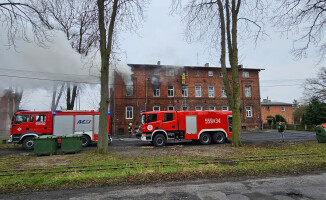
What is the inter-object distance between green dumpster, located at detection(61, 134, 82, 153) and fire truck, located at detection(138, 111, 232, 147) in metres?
4.32

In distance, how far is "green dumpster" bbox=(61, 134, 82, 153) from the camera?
35.8 feet

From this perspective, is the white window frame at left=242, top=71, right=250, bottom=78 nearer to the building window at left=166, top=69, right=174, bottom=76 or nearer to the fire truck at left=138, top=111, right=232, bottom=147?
the building window at left=166, top=69, right=174, bottom=76

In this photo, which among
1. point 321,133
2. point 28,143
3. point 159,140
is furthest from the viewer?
point 159,140

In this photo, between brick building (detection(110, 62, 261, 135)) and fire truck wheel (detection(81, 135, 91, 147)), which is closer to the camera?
fire truck wheel (detection(81, 135, 91, 147))

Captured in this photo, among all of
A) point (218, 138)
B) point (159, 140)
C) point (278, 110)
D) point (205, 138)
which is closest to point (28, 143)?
point (159, 140)

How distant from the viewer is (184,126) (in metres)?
14.3

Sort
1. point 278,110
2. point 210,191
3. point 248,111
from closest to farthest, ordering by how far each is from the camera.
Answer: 1. point 210,191
2. point 248,111
3. point 278,110

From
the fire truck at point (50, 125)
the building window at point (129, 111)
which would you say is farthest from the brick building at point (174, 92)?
the fire truck at point (50, 125)

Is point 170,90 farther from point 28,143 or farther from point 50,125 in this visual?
point 28,143

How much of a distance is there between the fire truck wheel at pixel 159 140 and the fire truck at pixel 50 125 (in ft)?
15.2

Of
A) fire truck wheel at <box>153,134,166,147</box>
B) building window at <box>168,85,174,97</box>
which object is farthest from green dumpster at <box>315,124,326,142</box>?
building window at <box>168,85,174,97</box>

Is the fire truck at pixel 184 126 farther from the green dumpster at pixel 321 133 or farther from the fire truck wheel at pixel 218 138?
the green dumpster at pixel 321 133

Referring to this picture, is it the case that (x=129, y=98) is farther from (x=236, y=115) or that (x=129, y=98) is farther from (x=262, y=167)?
(x=262, y=167)

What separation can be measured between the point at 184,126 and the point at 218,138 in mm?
2899
